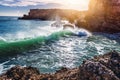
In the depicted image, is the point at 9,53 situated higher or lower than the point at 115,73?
lower

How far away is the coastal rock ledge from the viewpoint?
6.21 metres

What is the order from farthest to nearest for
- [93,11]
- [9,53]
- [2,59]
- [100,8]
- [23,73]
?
[93,11], [100,8], [9,53], [2,59], [23,73]

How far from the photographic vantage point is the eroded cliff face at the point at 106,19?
39622 mm

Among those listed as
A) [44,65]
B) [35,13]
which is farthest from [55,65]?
[35,13]

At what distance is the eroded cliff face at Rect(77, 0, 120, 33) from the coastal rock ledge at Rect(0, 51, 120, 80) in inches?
1260

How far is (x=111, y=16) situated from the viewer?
→ 41.4 meters

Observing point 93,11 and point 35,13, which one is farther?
point 35,13

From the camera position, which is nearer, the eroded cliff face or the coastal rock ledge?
the coastal rock ledge

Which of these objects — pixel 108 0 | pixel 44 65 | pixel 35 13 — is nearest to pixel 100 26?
pixel 108 0

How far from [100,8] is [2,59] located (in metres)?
34.2

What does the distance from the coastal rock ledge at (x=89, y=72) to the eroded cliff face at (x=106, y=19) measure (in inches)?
1260

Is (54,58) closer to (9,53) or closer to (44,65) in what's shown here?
(44,65)

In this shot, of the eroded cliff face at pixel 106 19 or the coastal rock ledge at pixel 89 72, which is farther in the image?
the eroded cliff face at pixel 106 19

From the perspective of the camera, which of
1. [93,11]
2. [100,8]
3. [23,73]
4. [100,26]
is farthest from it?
[93,11]
